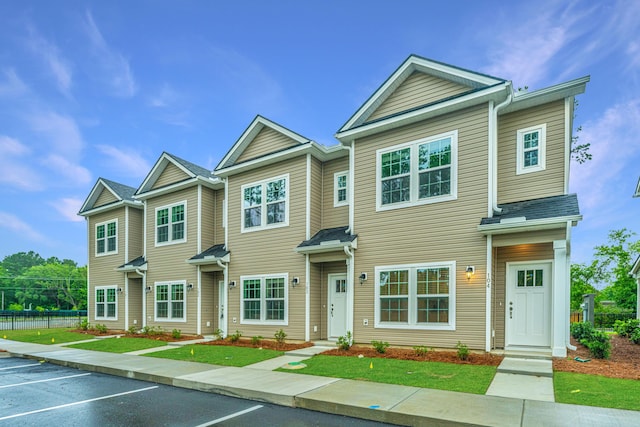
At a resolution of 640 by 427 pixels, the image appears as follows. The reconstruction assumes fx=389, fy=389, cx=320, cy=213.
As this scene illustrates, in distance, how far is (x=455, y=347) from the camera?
30.5 feet

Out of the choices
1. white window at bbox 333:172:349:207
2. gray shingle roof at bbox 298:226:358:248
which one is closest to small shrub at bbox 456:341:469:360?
gray shingle roof at bbox 298:226:358:248

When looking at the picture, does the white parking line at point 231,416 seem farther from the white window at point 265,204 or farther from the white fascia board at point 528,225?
the white window at point 265,204

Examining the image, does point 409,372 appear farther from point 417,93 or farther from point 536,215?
point 417,93

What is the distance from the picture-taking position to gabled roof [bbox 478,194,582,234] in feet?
27.0

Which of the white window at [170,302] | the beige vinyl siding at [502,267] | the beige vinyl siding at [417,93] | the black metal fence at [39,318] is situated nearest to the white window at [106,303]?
the white window at [170,302]

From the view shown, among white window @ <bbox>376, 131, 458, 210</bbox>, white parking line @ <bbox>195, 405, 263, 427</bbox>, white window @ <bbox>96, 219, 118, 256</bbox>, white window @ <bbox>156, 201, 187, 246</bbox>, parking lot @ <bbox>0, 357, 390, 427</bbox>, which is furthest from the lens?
white window @ <bbox>96, 219, 118, 256</bbox>

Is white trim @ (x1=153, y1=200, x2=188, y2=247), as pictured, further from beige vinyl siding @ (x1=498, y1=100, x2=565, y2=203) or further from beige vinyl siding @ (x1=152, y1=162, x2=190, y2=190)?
beige vinyl siding @ (x1=498, y1=100, x2=565, y2=203)

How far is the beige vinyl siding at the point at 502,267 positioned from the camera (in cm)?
933

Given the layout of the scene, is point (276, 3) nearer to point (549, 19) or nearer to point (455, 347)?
point (549, 19)

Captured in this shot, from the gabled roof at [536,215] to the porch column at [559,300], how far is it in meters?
0.59

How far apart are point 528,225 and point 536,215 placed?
291 millimetres

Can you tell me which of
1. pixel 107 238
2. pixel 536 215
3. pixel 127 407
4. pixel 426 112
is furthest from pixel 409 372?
pixel 107 238

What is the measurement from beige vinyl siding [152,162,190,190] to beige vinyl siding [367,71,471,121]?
917cm

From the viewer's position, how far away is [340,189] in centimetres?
1304
